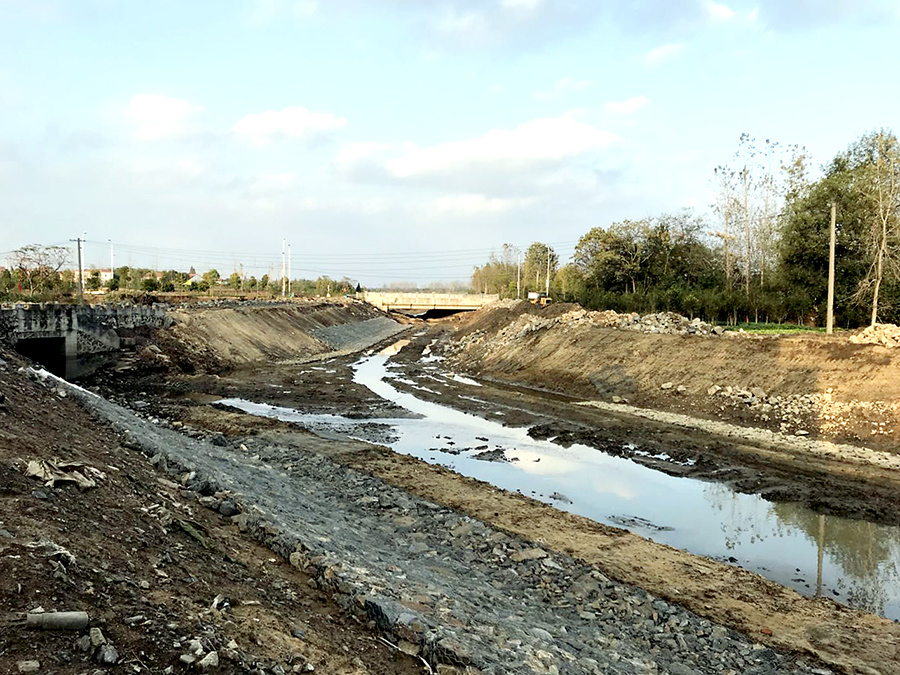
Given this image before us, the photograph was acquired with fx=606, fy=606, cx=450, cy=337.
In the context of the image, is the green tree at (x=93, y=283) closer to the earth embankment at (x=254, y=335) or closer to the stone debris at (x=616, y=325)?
the earth embankment at (x=254, y=335)

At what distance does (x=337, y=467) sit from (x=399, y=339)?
55.5 meters

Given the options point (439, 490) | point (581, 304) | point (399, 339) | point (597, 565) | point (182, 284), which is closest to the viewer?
point (597, 565)

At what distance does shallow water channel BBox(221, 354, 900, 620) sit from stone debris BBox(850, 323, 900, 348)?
45.2ft

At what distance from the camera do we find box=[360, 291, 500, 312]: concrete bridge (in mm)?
99625

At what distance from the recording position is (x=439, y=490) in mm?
14711

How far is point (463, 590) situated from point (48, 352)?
111 feet

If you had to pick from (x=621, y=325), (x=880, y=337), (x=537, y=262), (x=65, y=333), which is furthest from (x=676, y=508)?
(x=537, y=262)

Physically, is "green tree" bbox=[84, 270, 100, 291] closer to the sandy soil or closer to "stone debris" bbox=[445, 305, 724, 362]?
"stone debris" bbox=[445, 305, 724, 362]

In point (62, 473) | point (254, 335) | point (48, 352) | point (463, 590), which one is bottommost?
point (463, 590)

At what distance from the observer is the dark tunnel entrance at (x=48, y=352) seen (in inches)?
1302

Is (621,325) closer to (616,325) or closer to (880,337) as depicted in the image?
(616,325)

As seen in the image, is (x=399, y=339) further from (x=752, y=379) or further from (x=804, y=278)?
(x=752, y=379)

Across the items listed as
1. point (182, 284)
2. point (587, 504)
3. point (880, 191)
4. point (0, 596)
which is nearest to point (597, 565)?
point (587, 504)

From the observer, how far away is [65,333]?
108 feet
